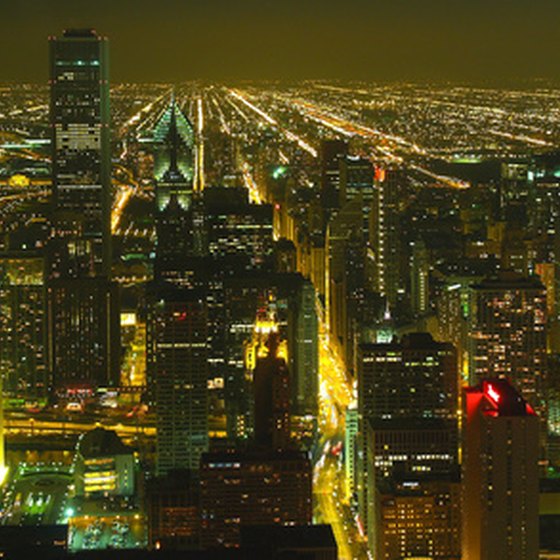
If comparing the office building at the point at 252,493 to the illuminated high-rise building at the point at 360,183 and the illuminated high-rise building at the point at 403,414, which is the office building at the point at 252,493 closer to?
the illuminated high-rise building at the point at 403,414

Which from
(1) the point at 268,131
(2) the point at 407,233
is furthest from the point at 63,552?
(2) the point at 407,233

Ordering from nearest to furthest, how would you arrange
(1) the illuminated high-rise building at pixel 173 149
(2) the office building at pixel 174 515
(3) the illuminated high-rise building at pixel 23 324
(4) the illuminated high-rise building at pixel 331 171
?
(2) the office building at pixel 174 515
(3) the illuminated high-rise building at pixel 23 324
(1) the illuminated high-rise building at pixel 173 149
(4) the illuminated high-rise building at pixel 331 171

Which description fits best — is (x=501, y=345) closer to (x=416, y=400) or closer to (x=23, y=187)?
(x=416, y=400)

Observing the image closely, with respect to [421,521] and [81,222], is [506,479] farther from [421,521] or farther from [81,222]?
[81,222]

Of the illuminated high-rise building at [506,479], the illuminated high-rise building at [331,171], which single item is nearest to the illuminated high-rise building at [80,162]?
the illuminated high-rise building at [331,171]

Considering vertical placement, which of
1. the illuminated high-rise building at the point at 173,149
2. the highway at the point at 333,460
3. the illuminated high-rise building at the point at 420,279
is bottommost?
the highway at the point at 333,460

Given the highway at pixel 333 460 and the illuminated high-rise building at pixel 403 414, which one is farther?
the illuminated high-rise building at pixel 403 414

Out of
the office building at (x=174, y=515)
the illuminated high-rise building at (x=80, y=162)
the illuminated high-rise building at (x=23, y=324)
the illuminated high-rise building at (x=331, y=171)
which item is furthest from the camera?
the illuminated high-rise building at (x=331, y=171)

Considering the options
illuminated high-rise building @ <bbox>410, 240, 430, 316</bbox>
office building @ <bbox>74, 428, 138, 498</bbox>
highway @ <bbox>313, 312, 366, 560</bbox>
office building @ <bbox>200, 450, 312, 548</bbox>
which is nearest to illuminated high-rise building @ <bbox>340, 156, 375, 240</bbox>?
illuminated high-rise building @ <bbox>410, 240, 430, 316</bbox>
